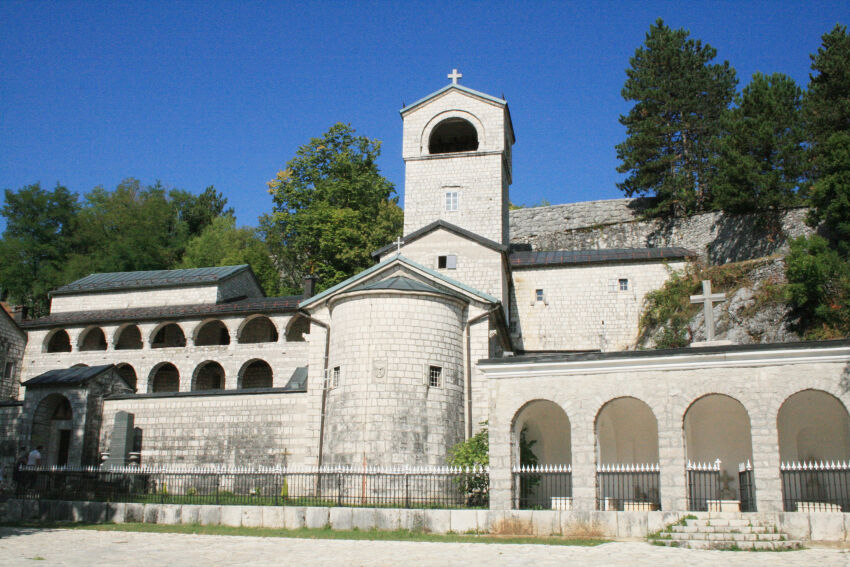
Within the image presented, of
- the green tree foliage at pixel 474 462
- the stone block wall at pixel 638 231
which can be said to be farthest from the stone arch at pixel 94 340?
the green tree foliage at pixel 474 462

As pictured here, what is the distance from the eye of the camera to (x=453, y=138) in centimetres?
2953

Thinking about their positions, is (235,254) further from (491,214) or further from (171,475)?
(171,475)

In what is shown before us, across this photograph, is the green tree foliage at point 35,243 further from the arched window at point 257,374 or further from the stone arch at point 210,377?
the arched window at point 257,374

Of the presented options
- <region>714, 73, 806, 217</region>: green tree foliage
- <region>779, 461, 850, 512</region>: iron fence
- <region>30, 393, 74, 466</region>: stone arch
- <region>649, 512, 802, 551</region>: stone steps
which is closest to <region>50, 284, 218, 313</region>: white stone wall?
<region>30, 393, 74, 466</region>: stone arch

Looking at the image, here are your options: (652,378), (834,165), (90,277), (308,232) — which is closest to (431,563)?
(652,378)

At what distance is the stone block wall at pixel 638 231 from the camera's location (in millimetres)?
29062

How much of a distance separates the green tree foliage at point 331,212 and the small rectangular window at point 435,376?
16.4 metres

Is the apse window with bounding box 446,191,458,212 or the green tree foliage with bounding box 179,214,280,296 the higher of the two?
the green tree foliage with bounding box 179,214,280,296

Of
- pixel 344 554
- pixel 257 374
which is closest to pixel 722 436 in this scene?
pixel 344 554

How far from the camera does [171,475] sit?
1659 centimetres

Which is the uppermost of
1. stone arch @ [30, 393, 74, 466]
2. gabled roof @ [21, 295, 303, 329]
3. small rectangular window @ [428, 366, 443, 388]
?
gabled roof @ [21, 295, 303, 329]

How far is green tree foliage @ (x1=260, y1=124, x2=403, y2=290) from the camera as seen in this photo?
35.6 meters

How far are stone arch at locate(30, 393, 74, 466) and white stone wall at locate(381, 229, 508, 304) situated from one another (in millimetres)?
11392

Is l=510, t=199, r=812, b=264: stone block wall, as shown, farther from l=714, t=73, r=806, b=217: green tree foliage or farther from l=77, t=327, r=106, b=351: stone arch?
l=77, t=327, r=106, b=351: stone arch
